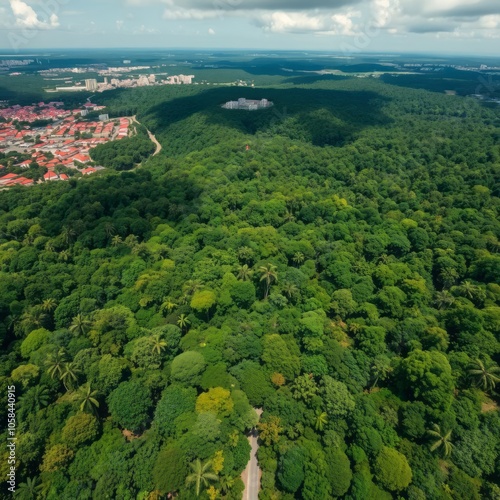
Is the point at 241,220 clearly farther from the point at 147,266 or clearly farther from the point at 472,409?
the point at 472,409

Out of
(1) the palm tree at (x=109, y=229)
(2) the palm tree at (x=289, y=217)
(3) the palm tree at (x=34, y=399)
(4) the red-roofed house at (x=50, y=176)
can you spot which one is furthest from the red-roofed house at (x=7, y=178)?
(2) the palm tree at (x=289, y=217)

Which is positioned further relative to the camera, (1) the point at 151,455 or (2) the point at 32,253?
(2) the point at 32,253

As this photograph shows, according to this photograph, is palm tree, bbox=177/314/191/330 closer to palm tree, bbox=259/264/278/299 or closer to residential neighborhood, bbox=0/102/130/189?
palm tree, bbox=259/264/278/299

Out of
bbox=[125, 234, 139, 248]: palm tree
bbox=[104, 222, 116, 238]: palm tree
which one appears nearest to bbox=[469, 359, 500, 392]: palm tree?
bbox=[125, 234, 139, 248]: palm tree

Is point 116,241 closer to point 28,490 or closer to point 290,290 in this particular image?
point 290,290

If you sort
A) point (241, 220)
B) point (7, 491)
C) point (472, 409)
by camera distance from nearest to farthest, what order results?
point (7, 491) < point (472, 409) < point (241, 220)

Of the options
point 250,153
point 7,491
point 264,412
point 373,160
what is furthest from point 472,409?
point 250,153
